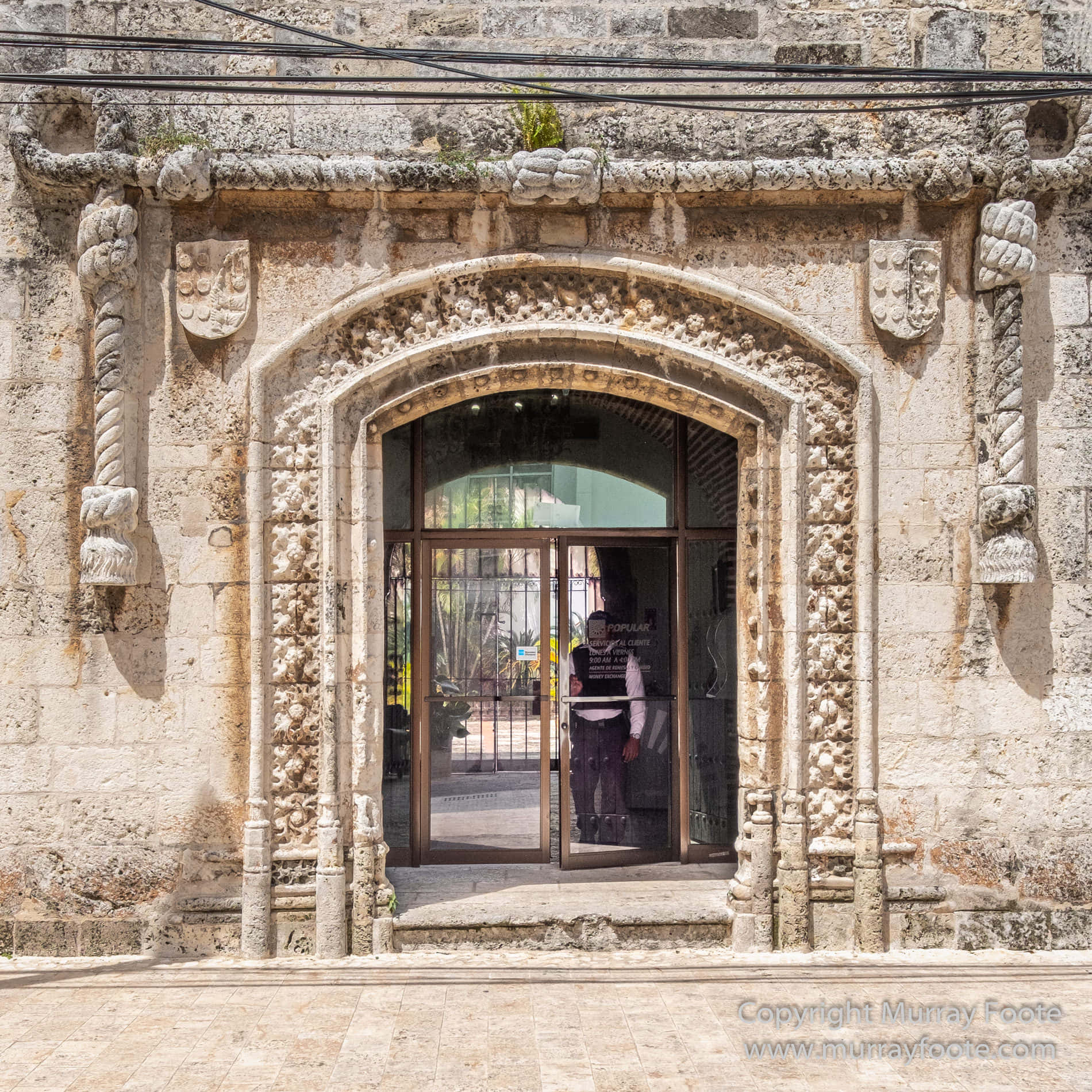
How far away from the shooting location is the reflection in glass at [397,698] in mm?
6418

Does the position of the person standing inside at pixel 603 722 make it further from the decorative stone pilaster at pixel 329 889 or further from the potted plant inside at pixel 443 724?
the decorative stone pilaster at pixel 329 889

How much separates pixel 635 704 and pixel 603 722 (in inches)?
9.0

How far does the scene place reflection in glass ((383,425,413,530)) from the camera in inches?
257

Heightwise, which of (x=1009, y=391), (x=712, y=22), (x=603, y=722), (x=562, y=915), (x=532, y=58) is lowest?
(x=562, y=915)

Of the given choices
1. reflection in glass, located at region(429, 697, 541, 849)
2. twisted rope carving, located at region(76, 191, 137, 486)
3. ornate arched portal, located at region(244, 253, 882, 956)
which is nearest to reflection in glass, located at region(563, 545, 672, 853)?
reflection in glass, located at region(429, 697, 541, 849)

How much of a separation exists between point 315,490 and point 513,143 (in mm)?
2085

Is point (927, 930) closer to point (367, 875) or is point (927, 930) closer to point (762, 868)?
point (762, 868)

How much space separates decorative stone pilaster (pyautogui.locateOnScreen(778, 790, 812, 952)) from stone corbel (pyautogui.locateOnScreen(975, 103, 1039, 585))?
1562 millimetres

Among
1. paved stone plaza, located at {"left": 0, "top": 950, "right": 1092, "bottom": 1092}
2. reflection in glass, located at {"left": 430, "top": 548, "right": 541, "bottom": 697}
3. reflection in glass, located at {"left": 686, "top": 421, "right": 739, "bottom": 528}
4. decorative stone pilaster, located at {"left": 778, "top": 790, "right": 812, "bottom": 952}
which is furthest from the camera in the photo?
reflection in glass, located at {"left": 430, "top": 548, "right": 541, "bottom": 697}

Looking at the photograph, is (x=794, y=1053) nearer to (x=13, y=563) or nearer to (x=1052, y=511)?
(x=1052, y=511)

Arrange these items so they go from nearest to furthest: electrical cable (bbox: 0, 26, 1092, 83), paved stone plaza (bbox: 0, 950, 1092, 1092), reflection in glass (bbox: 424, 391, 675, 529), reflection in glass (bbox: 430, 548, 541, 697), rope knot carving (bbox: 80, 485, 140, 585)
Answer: paved stone plaza (bbox: 0, 950, 1092, 1092)
electrical cable (bbox: 0, 26, 1092, 83)
rope knot carving (bbox: 80, 485, 140, 585)
reflection in glass (bbox: 430, 548, 541, 697)
reflection in glass (bbox: 424, 391, 675, 529)

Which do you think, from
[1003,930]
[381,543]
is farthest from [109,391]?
[1003,930]

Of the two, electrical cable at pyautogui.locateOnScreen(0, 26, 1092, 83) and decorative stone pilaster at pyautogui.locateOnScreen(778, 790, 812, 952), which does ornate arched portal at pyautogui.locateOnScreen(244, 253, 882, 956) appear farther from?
electrical cable at pyautogui.locateOnScreen(0, 26, 1092, 83)

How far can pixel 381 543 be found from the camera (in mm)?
5551
